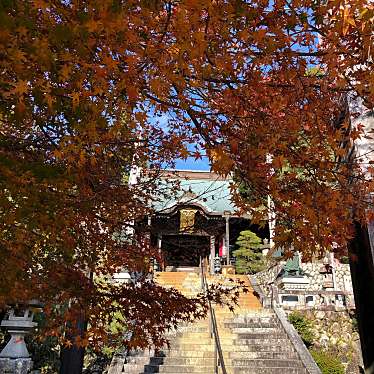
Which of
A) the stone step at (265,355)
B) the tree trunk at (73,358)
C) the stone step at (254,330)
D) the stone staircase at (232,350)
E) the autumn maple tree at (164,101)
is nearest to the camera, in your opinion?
the autumn maple tree at (164,101)

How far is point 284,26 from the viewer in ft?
10.8

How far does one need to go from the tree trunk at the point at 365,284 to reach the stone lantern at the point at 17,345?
603cm

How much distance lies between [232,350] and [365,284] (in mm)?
5419

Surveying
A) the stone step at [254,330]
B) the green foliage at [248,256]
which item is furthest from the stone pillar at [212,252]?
the stone step at [254,330]

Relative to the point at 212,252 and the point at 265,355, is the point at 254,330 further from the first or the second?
the point at 212,252

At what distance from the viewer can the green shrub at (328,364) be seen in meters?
11.2

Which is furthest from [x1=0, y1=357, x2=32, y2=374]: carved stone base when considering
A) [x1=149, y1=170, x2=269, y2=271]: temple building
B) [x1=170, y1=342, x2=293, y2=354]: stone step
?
[x1=149, y1=170, x2=269, y2=271]: temple building

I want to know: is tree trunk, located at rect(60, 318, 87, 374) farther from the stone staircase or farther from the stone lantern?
the stone staircase

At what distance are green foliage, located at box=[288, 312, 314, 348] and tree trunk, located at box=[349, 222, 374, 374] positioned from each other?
24.8ft

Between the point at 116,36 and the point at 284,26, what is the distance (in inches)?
58.3

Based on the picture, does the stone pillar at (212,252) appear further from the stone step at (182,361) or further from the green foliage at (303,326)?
the stone step at (182,361)

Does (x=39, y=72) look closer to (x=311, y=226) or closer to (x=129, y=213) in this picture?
(x=311, y=226)

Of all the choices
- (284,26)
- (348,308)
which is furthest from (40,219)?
(348,308)

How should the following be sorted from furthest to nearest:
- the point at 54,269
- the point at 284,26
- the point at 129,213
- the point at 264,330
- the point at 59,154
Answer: the point at 264,330 < the point at 129,213 < the point at 54,269 < the point at 284,26 < the point at 59,154
